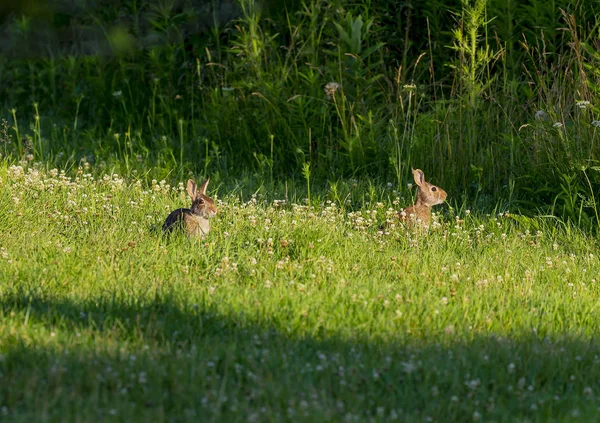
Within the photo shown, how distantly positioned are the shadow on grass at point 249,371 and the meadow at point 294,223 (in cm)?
2

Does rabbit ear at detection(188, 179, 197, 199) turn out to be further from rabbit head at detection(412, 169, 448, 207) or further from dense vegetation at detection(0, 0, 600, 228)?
rabbit head at detection(412, 169, 448, 207)

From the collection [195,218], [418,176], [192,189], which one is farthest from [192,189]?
[418,176]

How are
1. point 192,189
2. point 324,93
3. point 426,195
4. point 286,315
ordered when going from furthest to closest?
point 324,93 → point 426,195 → point 192,189 → point 286,315

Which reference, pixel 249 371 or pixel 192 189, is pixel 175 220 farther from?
pixel 249 371

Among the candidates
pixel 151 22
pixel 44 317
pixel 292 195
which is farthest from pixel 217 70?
pixel 44 317

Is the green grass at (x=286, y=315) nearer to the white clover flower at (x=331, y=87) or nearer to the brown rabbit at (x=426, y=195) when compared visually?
the brown rabbit at (x=426, y=195)

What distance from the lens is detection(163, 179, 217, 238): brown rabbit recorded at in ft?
21.9

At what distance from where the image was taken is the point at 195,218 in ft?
22.1

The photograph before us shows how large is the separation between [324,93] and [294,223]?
3172mm

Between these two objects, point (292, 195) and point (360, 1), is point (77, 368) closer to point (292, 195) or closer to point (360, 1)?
point (292, 195)

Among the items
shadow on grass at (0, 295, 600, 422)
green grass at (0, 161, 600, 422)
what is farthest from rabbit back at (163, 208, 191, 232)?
shadow on grass at (0, 295, 600, 422)

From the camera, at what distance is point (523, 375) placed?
4.55 m

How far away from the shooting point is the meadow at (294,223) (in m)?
4.31

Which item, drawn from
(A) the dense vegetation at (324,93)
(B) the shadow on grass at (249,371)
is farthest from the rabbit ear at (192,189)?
(B) the shadow on grass at (249,371)
